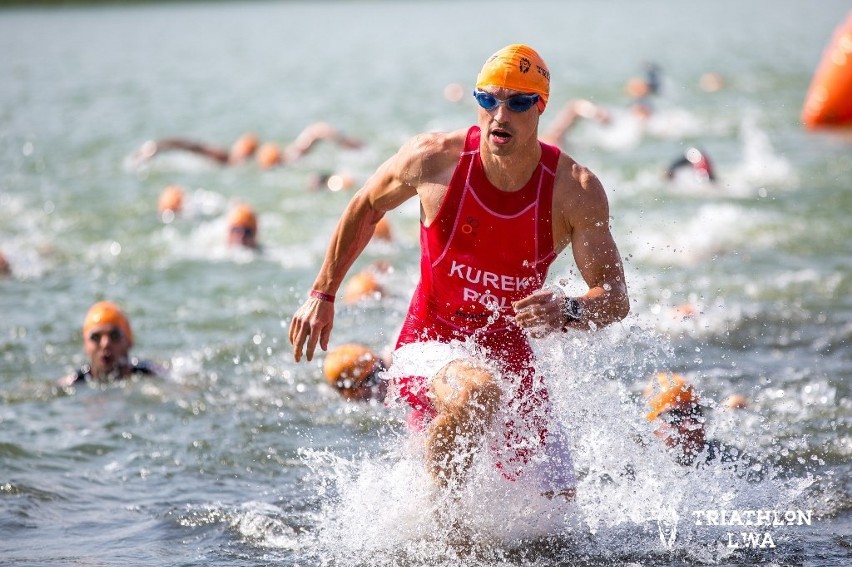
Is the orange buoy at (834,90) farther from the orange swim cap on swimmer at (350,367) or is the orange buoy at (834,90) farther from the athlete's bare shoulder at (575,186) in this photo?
the athlete's bare shoulder at (575,186)

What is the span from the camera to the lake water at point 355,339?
20.2 ft

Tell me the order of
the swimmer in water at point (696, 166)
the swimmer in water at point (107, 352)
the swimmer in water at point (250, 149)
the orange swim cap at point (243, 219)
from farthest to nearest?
the swimmer in water at point (250, 149) < the swimmer in water at point (696, 166) < the orange swim cap at point (243, 219) < the swimmer in water at point (107, 352)

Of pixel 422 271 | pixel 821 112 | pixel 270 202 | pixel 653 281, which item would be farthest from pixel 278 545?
pixel 821 112

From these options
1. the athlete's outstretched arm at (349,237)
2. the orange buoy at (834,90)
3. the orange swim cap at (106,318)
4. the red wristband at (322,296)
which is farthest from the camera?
the orange buoy at (834,90)

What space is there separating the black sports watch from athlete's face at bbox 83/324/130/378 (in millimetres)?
5475

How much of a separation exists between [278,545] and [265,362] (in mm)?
3957

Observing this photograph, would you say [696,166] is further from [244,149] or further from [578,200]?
[578,200]

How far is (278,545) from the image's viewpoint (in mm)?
6199

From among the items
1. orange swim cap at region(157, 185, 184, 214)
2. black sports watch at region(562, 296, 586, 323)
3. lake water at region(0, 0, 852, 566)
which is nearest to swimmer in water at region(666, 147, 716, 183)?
lake water at region(0, 0, 852, 566)

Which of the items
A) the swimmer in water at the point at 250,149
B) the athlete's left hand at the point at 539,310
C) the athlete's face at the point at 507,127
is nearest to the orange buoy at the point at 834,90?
the swimmer in water at the point at 250,149

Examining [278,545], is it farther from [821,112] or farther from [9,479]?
[821,112]

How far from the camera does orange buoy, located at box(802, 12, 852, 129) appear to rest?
2112 cm

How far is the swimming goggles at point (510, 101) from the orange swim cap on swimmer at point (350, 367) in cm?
360

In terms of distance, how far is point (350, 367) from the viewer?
873 centimetres
